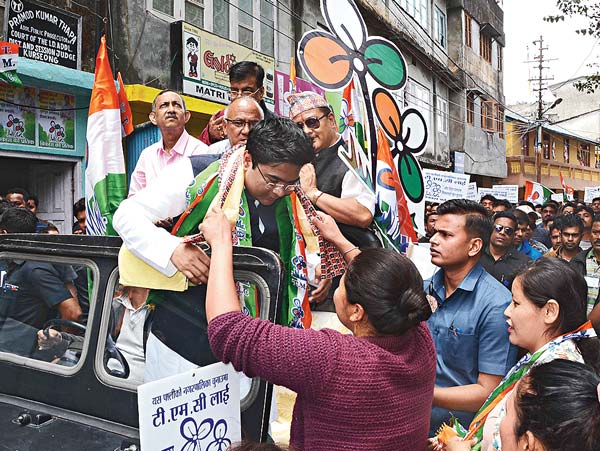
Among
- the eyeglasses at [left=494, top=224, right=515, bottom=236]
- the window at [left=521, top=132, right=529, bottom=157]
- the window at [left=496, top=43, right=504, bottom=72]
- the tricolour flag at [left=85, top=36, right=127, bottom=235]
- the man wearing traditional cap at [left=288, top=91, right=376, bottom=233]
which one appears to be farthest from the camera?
the window at [left=521, top=132, right=529, bottom=157]

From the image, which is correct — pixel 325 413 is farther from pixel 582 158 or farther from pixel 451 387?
pixel 582 158

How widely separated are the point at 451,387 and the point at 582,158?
1701 inches

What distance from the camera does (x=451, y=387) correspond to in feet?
8.37

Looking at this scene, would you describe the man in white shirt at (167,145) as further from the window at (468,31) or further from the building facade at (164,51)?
the window at (468,31)

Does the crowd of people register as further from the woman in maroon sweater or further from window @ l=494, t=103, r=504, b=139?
window @ l=494, t=103, r=504, b=139

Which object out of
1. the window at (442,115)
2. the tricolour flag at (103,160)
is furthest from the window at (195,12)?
the window at (442,115)

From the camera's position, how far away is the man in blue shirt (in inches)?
98.3

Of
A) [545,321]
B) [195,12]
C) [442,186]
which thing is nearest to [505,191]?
[442,186]

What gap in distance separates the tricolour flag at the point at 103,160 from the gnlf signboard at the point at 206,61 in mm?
5601

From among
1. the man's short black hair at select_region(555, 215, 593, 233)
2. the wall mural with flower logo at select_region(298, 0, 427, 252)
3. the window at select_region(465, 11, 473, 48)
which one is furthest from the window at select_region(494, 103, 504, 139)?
the wall mural with flower logo at select_region(298, 0, 427, 252)

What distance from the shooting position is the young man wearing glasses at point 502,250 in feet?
16.0

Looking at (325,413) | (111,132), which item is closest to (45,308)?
(325,413)

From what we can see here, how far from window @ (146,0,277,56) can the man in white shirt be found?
6.67m

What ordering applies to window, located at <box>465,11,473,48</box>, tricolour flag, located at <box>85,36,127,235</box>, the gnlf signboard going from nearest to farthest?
tricolour flag, located at <box>85,36,127,235</box>, the gnlf signboard, window, located at <box>465,11,473,48</box>
